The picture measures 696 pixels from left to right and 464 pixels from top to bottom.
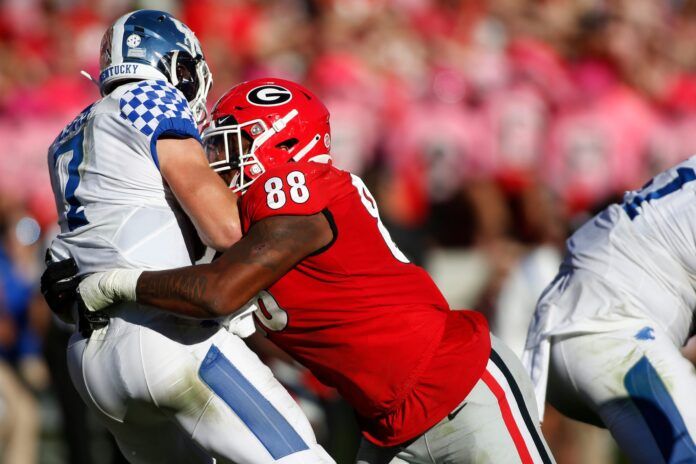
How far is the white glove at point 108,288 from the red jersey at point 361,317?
425 mm

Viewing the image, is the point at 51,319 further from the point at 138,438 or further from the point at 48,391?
the point at 138,438

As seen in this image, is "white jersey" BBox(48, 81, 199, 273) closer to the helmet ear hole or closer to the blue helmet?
the blue helmet

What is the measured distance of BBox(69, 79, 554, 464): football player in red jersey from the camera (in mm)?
3697

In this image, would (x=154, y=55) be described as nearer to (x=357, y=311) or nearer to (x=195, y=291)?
(x=195, y=291)

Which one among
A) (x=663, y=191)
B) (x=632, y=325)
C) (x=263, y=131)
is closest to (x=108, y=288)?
(x=263, y=131)

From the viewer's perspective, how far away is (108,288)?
12.5ft

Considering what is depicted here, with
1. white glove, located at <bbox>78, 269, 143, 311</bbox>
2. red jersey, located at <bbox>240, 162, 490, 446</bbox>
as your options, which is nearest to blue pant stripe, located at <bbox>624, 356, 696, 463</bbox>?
red jersey, located at <bbox>240, 162, 490, 446</bbox>

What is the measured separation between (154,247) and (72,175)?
41 cm

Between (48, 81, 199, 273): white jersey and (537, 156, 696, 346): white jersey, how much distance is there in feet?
5.12

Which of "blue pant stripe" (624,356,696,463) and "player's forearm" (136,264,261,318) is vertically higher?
"player's forearm" (136,264,261,318)

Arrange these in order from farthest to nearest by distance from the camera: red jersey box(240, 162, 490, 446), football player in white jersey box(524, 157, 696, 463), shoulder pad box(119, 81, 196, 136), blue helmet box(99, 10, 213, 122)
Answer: football player in white jersey box(524, 157, 696, 463), blue helmet box(99, 10, 213, 122), shoulder pad box(119, 81, 196, 136), red jersey box(240, 162, 490, 446)

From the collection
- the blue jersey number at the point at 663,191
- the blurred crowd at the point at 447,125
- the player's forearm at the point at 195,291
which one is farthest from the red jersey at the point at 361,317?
the blurred crowd at the point at 447,125

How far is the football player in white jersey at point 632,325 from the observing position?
14.0 ft

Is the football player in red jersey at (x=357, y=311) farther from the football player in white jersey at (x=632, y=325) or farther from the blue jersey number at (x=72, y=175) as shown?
the football player in white jersey at (x=632, y=325)
